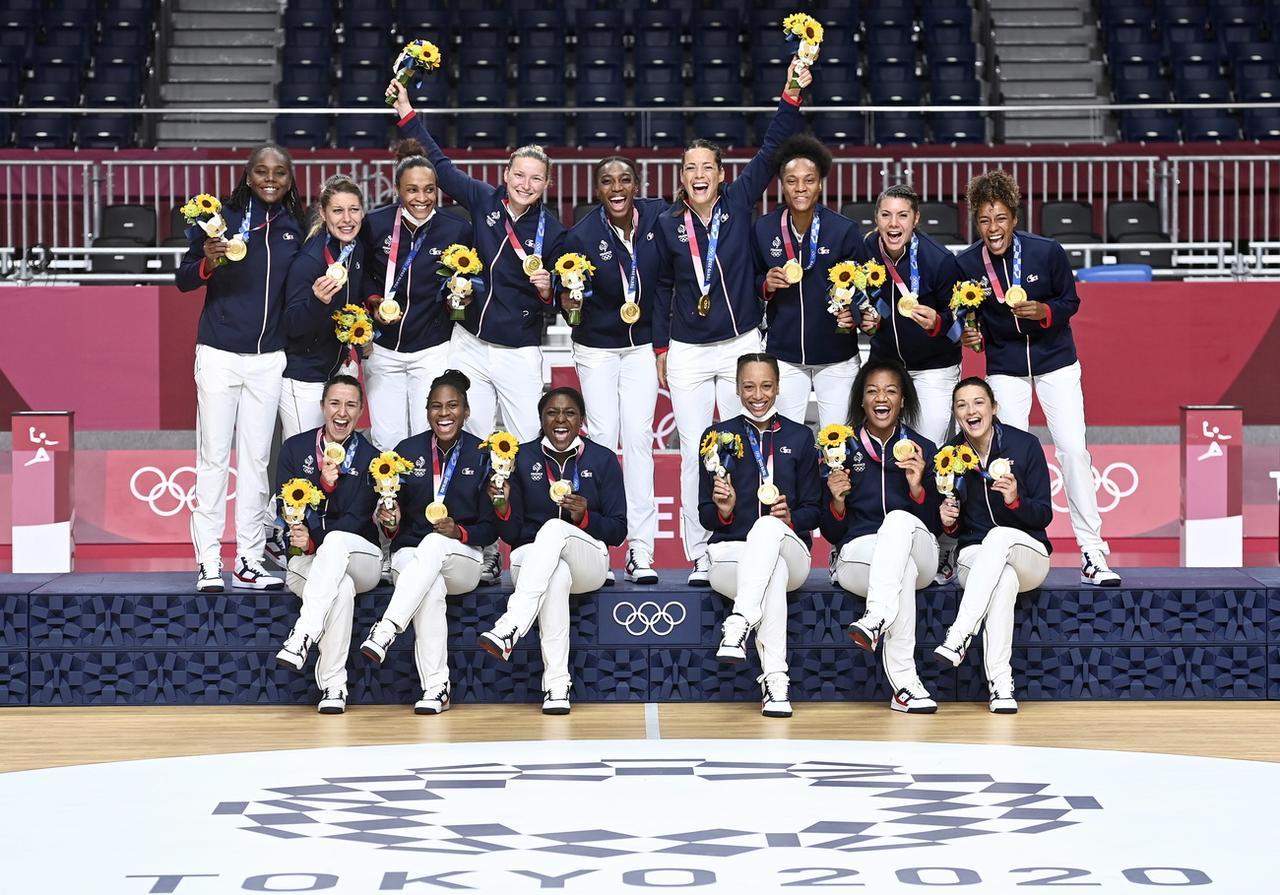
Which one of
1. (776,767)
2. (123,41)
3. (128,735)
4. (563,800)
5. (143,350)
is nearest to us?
(563,800)

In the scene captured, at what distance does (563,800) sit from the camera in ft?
17.1

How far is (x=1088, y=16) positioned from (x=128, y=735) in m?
14.4

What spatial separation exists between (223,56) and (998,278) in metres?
12.2

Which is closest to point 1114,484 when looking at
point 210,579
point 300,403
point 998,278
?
point 998,278

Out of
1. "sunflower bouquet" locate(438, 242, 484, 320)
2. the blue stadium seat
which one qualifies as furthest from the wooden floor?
the blue stadium seat

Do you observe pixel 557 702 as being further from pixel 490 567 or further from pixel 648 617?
pixel 490 567

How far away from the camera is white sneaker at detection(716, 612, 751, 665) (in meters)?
6.53

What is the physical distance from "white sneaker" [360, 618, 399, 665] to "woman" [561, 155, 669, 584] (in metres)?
1.26

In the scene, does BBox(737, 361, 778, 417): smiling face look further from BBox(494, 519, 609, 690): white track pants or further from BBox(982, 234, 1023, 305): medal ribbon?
BBox(982, 234, 1023, 305): medal ribbon

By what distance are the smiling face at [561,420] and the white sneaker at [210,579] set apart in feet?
5.22

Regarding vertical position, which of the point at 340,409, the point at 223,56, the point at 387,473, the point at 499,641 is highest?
the point at 223,56

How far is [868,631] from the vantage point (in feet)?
21.3

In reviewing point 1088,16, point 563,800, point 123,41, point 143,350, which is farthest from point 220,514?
point 1088,16

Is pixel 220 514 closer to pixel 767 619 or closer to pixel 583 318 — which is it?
pixel 583 318
